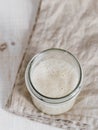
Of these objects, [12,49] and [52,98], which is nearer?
[52,98]

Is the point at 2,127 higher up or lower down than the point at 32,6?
lower down

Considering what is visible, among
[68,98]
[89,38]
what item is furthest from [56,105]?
[89,38]

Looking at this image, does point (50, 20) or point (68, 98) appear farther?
point (50, 20)

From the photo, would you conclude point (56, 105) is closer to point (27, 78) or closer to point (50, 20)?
point (27, 78)

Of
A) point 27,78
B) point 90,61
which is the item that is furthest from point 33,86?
point 90,61
